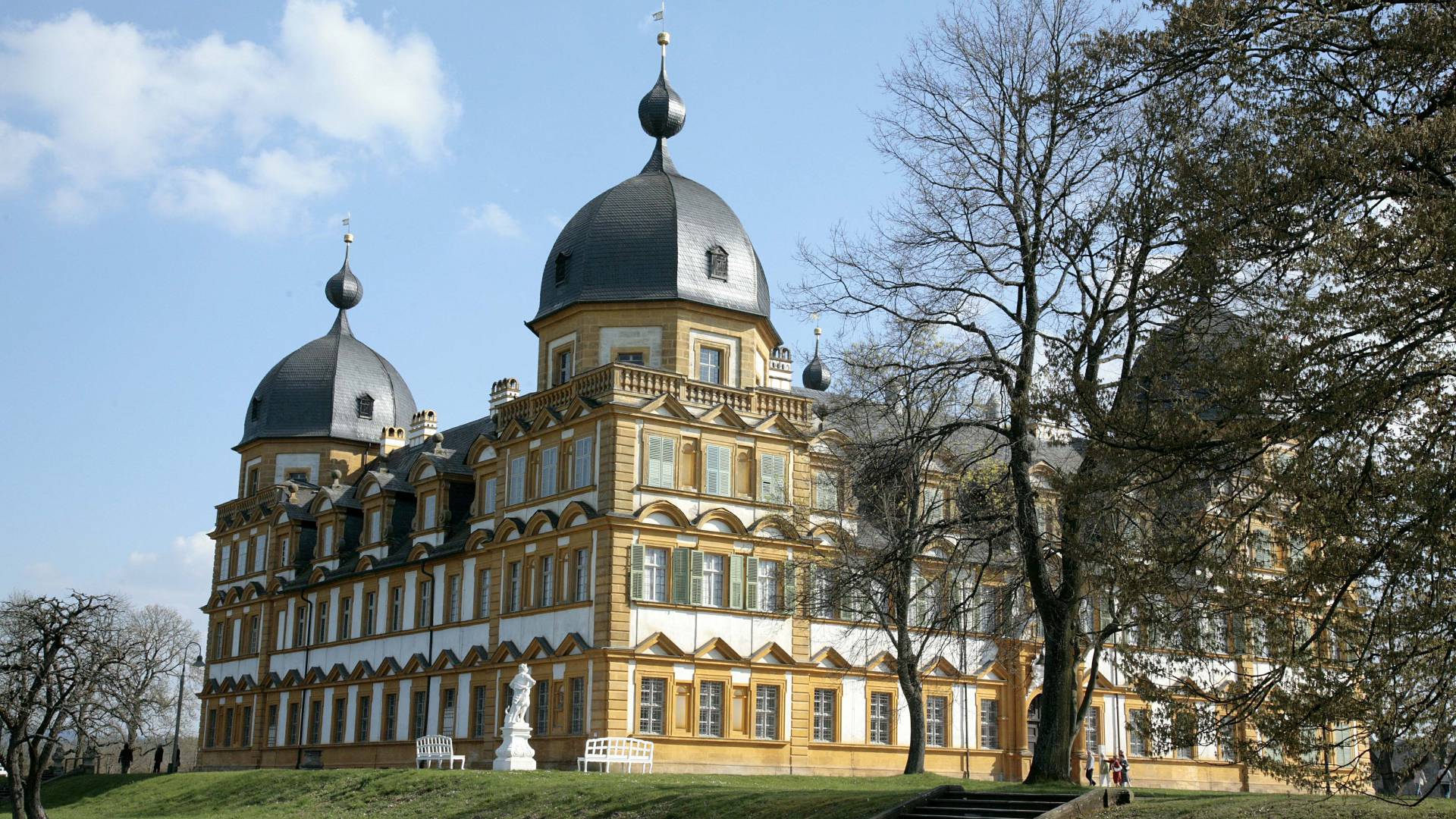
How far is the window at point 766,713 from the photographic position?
3972 cm

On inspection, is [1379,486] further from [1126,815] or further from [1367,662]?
[1126,815]

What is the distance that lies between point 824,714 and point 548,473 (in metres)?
9.64

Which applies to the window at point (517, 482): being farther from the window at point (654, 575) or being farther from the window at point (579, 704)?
the window at point (579, 704)

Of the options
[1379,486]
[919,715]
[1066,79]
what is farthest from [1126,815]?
[919,715]

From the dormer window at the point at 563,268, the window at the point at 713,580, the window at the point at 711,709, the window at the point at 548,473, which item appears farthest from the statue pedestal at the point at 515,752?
the dormer window at the point at 563,268

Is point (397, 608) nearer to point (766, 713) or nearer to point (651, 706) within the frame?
point (651, 706)

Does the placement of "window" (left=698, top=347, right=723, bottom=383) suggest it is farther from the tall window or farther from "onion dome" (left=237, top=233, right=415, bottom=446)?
"onion dome" (left=237, top=233, right=415, bottom=446)

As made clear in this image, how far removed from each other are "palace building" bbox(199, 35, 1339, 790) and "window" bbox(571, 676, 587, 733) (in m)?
0.06

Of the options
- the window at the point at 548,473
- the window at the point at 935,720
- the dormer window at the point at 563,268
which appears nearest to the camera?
the window at the point at 548,473

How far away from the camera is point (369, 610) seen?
1994 inches

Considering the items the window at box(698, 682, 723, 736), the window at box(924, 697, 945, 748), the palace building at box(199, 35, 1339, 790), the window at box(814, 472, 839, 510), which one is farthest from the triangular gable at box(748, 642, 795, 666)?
the window at box(924, 697, 945, 748)

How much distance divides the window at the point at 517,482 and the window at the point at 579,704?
595 centimetres

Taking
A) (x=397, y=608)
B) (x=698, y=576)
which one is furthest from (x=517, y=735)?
(x=397, y=608)

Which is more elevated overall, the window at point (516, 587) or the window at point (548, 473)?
the window at point (548, 473)
